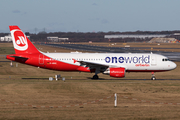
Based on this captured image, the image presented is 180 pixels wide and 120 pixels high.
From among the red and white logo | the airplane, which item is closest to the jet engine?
the airplane

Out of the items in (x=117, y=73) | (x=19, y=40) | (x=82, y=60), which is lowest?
(x=117, y=73)

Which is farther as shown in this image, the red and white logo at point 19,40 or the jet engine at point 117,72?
the red and white logo at point 19,40

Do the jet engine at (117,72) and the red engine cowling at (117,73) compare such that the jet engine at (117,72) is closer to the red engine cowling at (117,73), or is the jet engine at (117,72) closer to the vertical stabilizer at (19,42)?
the red engine cowling at (117,73)

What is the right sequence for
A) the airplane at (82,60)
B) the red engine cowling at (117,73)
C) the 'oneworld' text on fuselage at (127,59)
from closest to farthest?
the red engine cowling at (117,73) < the airplane at (82,60) < the 'oneworld' text on fuselage at (127,59)

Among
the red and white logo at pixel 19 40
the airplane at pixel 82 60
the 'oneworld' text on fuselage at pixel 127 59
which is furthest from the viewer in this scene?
the 'oneworld' text on fuselage at pixel 127 59

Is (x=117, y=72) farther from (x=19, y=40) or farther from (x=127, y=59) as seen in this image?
(x=19, y=40)

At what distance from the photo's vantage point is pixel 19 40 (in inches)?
1698

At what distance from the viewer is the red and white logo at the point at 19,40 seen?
43062 mm

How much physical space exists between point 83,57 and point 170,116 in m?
22.3

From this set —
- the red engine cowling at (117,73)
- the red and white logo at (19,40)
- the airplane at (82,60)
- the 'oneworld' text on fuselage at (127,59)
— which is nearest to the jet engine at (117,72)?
the red engine cowling at (117,73)

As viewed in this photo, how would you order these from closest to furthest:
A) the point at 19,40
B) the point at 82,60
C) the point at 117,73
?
the point at 117,73 < the point at 19,40 < the point at 82,60

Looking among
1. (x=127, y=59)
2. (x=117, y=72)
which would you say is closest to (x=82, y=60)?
(x=117, y=72)

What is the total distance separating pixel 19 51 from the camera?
1702 inches

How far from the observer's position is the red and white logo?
43062mm
